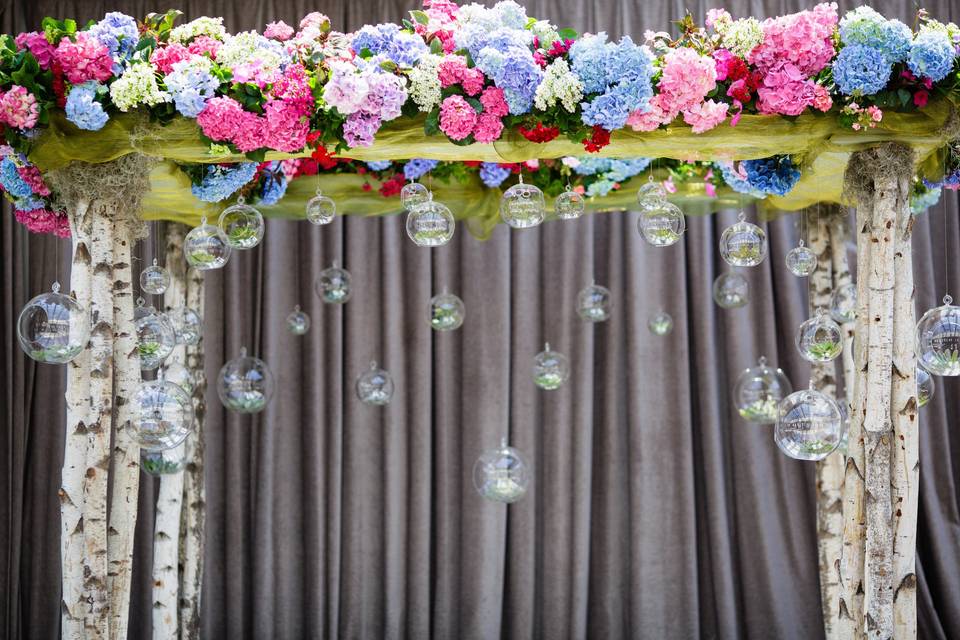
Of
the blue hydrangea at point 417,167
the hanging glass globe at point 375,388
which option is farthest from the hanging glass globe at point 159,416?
the hanging glass globe at point 375,388

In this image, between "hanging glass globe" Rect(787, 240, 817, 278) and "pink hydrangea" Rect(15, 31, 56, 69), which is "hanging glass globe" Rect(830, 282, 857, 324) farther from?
"pink hydrangea" Rect(15, 31, 56, 69)

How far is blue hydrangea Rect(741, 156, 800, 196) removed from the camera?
4602mm

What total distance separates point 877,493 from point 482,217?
2.57m

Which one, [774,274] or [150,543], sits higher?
[774,274]

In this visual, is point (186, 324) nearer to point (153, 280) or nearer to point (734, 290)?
point (153, 280)

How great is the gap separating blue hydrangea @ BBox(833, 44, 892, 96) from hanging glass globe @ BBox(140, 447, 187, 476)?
3.35 meters

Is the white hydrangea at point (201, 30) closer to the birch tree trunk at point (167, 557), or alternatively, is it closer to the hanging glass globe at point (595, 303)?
the birch tree trunk at point (167, 557)

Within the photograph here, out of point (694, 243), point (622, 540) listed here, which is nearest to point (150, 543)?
point (622, 540)

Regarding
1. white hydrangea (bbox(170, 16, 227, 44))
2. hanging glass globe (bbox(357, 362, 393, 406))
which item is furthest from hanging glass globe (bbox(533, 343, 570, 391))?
white hydrangea (bbox(170, 16, 227, 44))

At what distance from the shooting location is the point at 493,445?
23.8 ft

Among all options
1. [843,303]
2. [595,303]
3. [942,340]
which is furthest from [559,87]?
[595,303]

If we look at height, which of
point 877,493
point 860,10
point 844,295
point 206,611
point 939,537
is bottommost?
point 206,611

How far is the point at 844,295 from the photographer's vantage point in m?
5.21

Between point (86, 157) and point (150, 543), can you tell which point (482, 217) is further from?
point (150, 543)
